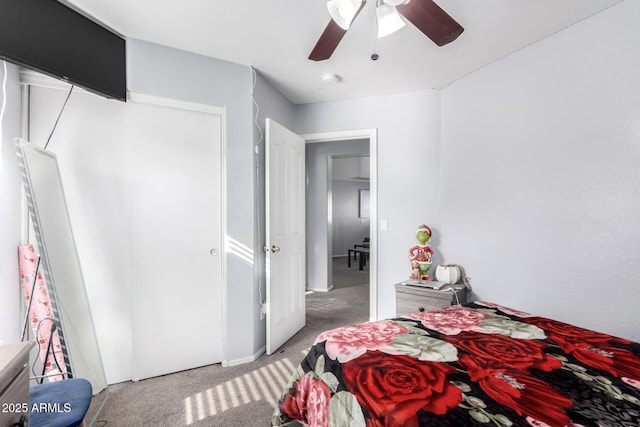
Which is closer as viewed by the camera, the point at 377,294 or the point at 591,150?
the point at 591,150

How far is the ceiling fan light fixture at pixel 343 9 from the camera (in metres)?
1.17

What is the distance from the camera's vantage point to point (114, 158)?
205 centimetres

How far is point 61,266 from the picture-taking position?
5.54 ft

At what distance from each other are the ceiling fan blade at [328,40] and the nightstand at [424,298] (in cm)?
195

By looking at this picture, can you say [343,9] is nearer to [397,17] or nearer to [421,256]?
[397,17]

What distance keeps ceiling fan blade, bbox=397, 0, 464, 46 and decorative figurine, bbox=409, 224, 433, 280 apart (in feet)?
5.67

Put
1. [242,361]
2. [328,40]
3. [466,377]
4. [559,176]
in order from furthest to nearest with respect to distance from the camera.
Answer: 1. [242,361]
2. [559,176]
3. [328,40]
4. [466,377]

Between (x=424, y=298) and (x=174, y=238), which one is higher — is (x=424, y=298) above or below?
below

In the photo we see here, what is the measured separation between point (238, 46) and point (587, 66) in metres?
2.33

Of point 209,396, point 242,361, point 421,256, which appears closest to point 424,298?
point 421,256

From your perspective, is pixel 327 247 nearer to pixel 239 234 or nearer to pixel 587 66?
pixel 239 234

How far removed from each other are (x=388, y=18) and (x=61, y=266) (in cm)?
223

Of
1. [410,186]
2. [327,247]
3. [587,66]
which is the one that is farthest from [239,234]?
[587,66]

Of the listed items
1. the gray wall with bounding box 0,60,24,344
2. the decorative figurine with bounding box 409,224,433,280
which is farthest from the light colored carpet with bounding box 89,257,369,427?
the decorative figurine with bounding box 409,224,433,280
